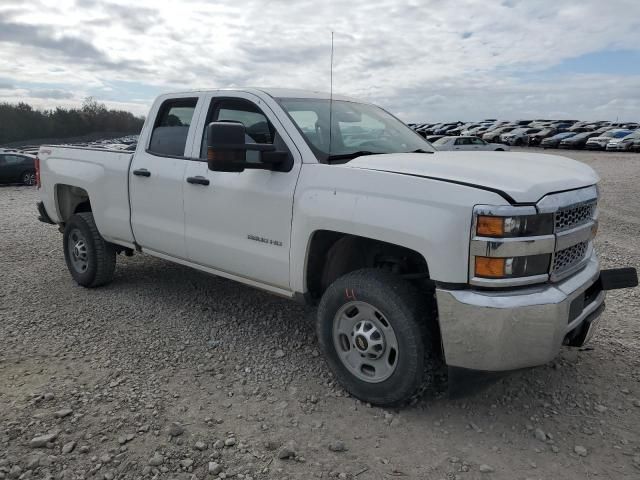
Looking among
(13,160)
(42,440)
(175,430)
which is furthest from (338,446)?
(13,160)

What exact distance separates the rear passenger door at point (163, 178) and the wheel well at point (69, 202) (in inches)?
54.0

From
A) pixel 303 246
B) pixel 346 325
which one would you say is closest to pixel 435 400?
pixel 346 325

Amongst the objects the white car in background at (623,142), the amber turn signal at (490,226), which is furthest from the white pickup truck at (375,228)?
the white car in background at (623,142)

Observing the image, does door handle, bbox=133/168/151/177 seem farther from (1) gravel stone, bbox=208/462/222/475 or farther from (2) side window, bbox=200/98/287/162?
(1) gravel stone, bbox=208/462/222/475

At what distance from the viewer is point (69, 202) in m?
5.98

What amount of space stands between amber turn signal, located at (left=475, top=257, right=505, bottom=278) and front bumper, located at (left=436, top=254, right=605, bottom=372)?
102 mm

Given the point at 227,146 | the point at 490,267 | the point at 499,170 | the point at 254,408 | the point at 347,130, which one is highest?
the point at 347,130

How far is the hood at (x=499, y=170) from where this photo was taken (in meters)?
2.78

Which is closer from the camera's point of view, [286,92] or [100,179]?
[286,92]

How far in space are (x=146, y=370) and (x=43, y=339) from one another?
1164 millimetres

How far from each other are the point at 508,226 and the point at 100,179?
3947 millimetres

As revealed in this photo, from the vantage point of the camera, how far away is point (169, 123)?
15.5ft

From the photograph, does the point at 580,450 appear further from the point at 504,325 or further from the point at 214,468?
the point at 214,468

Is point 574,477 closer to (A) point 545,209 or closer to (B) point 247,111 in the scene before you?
(A) point 545,209
